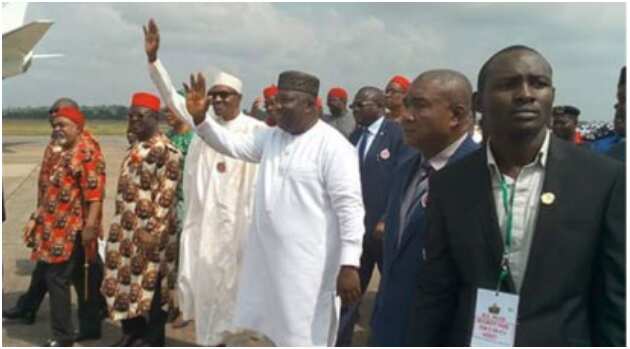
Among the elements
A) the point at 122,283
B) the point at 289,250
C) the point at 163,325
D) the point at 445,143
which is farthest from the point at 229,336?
the point at 445,143

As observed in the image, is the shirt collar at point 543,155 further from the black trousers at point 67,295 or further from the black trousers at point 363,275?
the black trousers at point 67,295

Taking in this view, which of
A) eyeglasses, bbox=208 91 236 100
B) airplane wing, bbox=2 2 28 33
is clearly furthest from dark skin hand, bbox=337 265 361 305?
airplane wing, bbox=2 2 28 33

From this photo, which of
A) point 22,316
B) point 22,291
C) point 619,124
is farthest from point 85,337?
point 619,124

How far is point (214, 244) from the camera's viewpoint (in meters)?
4.70

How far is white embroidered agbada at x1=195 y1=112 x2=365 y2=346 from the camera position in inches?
143

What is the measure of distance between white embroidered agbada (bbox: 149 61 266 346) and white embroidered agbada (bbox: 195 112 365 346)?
3.08 ft

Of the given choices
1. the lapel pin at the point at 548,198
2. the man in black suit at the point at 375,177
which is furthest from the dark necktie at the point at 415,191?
the man in black suit at the point at 375,177

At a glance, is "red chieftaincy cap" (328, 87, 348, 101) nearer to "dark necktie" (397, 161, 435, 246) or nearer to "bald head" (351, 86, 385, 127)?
"bald head" (351, 86, 385, 127)

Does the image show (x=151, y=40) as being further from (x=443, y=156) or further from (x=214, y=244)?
(x=443, y=156)

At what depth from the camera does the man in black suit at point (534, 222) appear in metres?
1.86

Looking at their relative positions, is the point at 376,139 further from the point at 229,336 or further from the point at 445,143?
the point at 445,143

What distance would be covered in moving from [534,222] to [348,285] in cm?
164

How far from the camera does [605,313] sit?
74.0 inches

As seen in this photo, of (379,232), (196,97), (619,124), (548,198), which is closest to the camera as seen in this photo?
(548,198)
